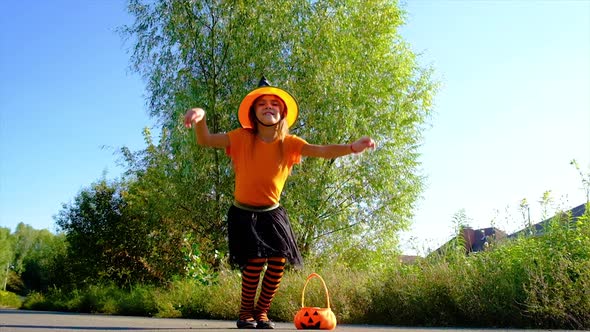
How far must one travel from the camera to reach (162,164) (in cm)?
1548

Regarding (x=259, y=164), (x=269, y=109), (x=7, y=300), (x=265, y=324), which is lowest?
(x=265, y=324)

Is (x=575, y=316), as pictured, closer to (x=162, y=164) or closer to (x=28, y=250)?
(x=162, y=164)

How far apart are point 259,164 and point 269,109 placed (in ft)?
1.59

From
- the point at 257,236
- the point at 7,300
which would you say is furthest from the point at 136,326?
the point at 7,300

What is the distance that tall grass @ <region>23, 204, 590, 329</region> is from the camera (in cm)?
574

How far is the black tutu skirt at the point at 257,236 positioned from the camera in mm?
4898

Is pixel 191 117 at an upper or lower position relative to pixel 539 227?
upper

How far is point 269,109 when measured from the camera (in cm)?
519

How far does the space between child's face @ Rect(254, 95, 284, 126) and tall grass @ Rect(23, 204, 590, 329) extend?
8.94 ft

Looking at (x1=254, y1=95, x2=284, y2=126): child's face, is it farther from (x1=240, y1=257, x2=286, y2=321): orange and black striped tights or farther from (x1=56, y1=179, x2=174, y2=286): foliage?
(x1=56, y1=179, x2=174, y2=286): foliage

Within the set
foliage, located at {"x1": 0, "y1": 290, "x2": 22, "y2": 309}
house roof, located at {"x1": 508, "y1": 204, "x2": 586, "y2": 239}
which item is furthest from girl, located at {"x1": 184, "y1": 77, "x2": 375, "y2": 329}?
foliage, located at {"x1": 0, "y1": 290, "x2": 22, "y2": 309}

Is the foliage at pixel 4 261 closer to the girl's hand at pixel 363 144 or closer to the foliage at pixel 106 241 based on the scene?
the foliage at pixel 106 241

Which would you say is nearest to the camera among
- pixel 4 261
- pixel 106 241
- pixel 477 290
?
pixel 477 290

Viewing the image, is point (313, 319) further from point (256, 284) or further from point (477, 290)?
point (477, 290)
